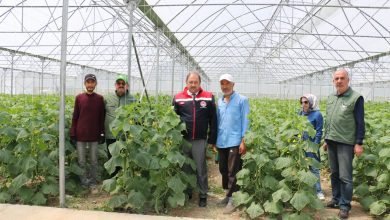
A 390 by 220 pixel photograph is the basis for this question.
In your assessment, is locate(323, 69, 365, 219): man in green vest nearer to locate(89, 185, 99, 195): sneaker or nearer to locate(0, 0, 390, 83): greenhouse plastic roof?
locate(89, 185, 99, 195): sneaker

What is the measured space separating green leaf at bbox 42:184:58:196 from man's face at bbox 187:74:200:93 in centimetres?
236

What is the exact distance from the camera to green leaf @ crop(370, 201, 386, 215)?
4691 mm

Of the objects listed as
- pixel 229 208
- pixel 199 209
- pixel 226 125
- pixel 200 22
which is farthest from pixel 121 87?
pixel 200 22

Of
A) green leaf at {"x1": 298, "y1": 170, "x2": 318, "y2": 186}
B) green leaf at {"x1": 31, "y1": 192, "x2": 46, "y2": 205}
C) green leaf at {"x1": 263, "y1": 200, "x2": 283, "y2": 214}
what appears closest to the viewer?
green leaf at {"x1": 298, "y1": 170, "x2": 318, "y2": 186}

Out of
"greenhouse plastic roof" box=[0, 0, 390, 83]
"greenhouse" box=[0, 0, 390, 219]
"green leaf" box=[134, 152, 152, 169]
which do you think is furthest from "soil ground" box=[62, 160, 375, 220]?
"greenhouse plastic roof" box=[0, 0, 390, 83]

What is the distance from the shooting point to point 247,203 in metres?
4.82

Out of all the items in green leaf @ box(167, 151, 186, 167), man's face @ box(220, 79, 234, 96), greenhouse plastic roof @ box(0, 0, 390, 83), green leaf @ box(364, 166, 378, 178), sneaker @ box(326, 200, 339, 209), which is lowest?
sneaker @ box(326, 200, 339, 209)

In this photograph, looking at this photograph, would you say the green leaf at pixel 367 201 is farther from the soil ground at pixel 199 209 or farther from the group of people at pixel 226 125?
the group of people at pixel 226 125

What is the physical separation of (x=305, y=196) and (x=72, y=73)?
3894 centimetres

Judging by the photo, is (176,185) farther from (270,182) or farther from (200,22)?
(200,22)

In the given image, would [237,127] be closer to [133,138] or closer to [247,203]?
[247,203]

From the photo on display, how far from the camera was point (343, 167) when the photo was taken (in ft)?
15.2

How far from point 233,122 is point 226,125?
0.35 ft

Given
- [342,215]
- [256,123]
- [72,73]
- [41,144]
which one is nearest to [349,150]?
[342,215]
